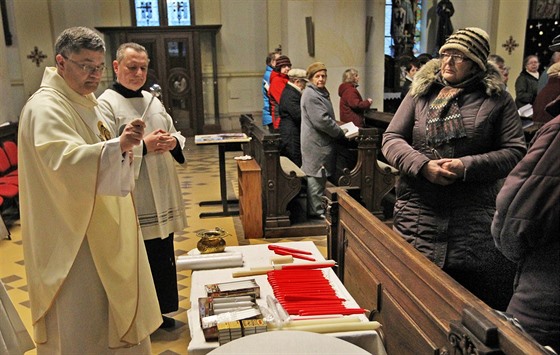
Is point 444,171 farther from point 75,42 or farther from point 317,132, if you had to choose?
point 317,132

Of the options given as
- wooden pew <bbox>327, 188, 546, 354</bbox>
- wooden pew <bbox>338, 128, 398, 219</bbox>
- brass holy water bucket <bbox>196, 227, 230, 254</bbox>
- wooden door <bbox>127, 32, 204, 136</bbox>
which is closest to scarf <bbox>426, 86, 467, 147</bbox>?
wooden pew <bbox>327, 188, 546, 354</bbox>

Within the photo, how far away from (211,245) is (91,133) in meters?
0.86

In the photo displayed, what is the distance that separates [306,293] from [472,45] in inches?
52.4

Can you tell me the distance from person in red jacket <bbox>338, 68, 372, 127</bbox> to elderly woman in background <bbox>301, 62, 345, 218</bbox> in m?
1.34

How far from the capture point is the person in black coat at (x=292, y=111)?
6.14m

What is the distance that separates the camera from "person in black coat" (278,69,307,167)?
614 centimetres

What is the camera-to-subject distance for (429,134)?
2396 millimetres

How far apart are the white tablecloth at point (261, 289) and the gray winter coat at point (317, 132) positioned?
275cm

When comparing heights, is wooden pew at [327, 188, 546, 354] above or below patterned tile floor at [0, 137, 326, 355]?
above

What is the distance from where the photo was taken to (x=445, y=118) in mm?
2316

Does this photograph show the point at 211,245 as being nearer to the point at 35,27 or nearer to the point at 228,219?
the point at 228,219

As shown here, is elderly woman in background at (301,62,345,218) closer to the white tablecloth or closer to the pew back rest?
the pew back rest

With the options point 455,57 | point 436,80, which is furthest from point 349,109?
point 455,57

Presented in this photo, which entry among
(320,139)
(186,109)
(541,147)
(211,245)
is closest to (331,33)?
(320,139)
